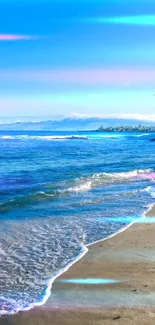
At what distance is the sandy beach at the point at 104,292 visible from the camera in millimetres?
5746

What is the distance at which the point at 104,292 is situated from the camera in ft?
21.9

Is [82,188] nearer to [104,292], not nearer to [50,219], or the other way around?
[50,219]

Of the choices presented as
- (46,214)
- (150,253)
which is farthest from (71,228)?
(150,253)

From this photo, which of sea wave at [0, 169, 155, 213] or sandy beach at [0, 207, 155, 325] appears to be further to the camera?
sea wave at [0, 169, 155, 213]

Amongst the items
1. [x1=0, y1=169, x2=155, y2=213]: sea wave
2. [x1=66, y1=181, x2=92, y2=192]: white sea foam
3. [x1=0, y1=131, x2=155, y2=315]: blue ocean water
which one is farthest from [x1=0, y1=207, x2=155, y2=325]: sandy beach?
[x1=66, y1=181, x2=92, y2=192]: white sea foam

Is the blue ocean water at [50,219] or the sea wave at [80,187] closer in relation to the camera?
the blue ocean water at [50,219]

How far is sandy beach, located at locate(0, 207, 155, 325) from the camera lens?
226 inches

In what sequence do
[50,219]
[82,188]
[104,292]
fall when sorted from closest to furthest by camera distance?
1. [104,292]
2. [50,219]
3. [82,188]

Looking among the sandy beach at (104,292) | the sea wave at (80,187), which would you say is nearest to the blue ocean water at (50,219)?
the sea wave at (80,187)

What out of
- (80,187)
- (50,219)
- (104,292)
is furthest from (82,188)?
(104,292)

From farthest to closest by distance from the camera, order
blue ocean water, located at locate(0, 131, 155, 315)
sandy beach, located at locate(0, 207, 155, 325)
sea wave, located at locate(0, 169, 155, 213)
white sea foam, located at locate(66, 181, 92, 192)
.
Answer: white sea foam, located at locate(66, 181, 92, 192) → sea wave, located at locate(0, 169, 155, 213) → blue ocean water, located at locate(0, 131, 155, 315) → sandy beach, located at locate(0, 207, 155, 325)

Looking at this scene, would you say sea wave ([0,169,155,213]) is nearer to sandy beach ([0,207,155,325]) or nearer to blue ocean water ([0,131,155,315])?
blue ocean water ([0,131,155,315])

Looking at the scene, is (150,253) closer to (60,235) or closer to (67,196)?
(60,235)

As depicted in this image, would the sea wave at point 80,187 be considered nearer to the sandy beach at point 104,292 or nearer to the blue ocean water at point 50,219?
the blue ocean water at point 50,219
